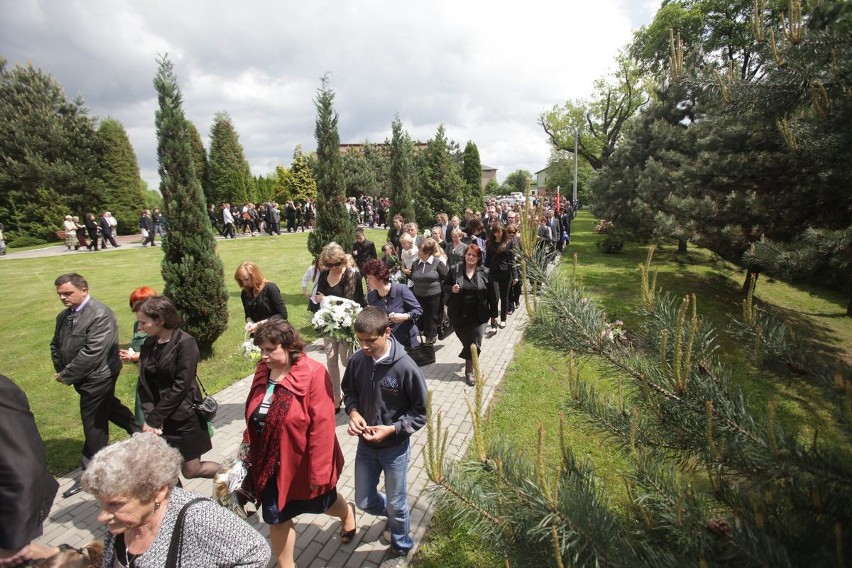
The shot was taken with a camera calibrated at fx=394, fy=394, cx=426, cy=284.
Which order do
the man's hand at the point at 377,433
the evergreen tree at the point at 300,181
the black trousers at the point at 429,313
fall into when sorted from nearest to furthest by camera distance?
the man's hand at the point at 377,433 → the black trousers at the point at 429,313 → the evergreen tree at the point at 300,181

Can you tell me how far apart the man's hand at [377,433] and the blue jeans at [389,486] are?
29cm

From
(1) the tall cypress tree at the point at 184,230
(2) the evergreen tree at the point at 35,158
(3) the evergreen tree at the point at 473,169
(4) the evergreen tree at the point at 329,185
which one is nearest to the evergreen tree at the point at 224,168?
(2) the evergreen tree at the point at 35,158

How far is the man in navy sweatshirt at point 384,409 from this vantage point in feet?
9.91

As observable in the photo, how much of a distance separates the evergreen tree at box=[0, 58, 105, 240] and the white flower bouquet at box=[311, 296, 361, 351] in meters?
28.2

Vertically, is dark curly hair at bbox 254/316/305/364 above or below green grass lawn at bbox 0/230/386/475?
above

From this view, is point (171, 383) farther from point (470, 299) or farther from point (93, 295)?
point (93, 295)

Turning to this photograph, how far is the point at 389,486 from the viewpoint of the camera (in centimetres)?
315

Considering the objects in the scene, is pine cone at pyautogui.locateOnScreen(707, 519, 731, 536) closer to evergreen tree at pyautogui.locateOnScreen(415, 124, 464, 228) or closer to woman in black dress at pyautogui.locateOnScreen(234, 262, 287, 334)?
woman in black dress at pyautogui.locateOnScreen(234, 262, 287, 334)

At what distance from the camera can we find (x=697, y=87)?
2.16 metres

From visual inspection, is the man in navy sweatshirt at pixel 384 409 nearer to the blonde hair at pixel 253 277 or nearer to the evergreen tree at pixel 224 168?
the blonde hair at pixel 253 277

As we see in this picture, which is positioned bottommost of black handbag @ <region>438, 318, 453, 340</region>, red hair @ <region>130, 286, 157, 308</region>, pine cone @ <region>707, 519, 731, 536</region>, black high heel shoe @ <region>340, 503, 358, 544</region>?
black high heel shoe @ <region>340, 503, 358, 544</region>

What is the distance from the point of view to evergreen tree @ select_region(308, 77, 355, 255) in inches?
378

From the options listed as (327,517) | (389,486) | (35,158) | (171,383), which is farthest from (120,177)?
(389,486)

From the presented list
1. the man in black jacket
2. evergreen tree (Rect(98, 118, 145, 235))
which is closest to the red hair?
the man in black jacket
